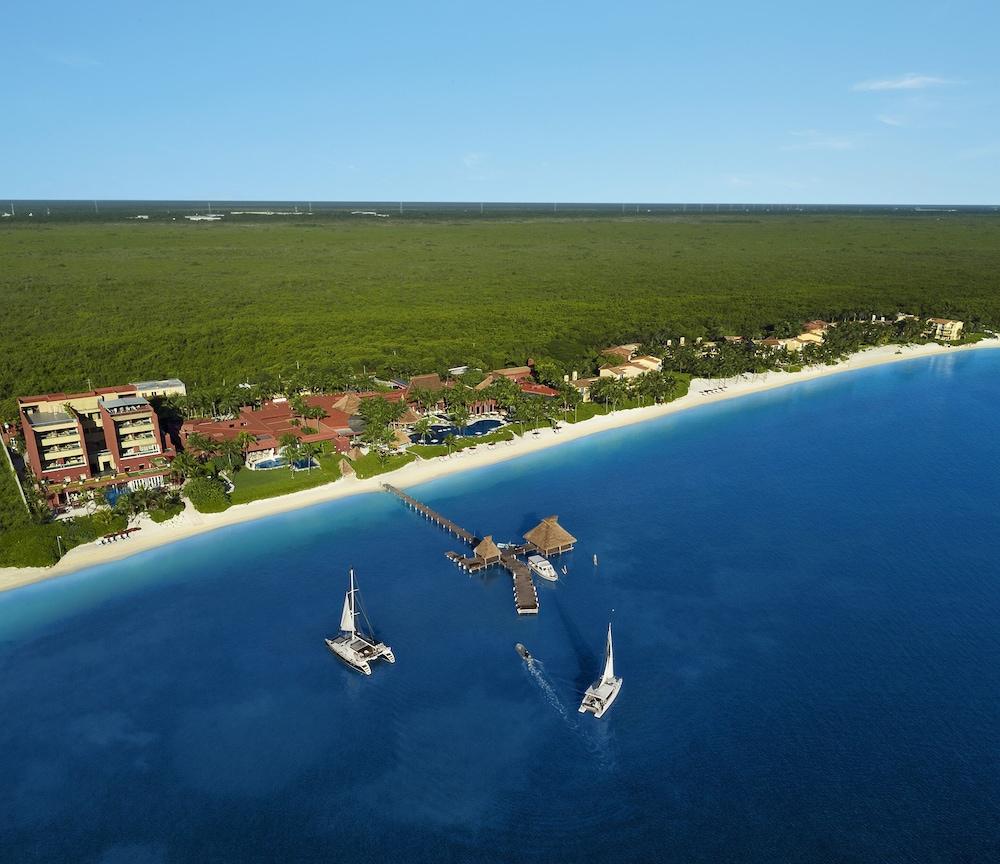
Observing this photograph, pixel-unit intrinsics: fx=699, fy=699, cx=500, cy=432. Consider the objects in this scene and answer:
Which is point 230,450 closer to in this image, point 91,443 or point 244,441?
point 244,441

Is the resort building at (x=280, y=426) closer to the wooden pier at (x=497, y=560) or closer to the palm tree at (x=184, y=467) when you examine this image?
the palm tree at (x=184, y=467)

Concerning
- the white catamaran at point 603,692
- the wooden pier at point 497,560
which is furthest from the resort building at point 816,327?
the white catamaran at point 603,692

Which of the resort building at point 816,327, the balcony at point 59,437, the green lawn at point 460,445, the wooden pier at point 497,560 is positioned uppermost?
the resort building at point 816,327

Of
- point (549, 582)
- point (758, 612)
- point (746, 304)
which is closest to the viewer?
point (758, 612)

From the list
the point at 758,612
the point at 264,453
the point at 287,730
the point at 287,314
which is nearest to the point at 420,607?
the point at 287,730

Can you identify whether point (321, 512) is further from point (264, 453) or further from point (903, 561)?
point (903, 561)

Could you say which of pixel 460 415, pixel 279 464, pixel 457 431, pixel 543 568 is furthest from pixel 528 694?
pixel 457 431
